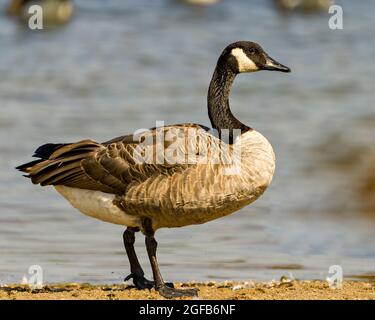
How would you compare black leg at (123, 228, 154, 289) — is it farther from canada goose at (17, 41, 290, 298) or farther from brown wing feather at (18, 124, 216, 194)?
brown wing feather at (18, 124, 216, 194)

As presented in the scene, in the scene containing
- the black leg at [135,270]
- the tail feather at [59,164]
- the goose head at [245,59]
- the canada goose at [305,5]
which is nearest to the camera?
the tail feather at [59,164]

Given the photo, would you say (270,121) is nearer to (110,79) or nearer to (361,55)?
(110,79)

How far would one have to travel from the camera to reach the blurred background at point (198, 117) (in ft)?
28.5

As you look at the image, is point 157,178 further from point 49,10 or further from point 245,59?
point 49,10

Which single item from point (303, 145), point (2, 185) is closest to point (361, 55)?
point (303, 145)

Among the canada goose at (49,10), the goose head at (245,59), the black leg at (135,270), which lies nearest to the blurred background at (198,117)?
the canada goose at (49,10)

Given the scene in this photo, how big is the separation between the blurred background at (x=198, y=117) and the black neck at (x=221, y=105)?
4.44 ft

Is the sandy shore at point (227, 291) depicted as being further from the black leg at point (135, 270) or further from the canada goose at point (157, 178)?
the canada goose at point (157, 178)

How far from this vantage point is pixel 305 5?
29422 millimetres

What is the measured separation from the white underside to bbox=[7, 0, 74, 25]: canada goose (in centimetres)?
1834

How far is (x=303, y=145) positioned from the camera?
Result: 13.0 metres

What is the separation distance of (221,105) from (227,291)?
154cm

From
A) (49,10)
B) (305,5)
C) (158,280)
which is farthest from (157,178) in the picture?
(305,5)


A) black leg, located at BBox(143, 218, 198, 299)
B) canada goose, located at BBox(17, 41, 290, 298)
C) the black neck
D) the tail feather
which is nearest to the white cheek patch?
the black neck
